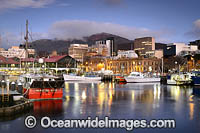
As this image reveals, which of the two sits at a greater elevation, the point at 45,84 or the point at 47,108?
the point at 45,84

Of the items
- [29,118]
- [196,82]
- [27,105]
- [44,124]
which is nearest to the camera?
[44,124]

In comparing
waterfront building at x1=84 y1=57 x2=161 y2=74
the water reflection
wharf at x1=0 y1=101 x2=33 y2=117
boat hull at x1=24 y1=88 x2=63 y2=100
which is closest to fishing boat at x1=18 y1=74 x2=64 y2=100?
boat hull at x1=24 y1=88 x2=63 y2=100

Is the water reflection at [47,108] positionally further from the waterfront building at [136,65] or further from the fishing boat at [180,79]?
the waterfront building at [136,65]

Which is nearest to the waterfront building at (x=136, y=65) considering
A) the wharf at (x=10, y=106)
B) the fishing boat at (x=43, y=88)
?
the fishing boat at (x=43, y=88)

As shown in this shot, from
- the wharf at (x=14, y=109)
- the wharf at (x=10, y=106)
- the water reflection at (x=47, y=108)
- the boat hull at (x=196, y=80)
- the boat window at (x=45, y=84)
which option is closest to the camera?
the wharf at (x=14, y=109)

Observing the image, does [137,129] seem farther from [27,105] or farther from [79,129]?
[27,105]

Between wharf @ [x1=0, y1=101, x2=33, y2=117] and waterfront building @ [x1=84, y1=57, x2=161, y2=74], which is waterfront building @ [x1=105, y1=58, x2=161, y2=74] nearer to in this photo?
waterfront building @ [x1=84, y1=57, x2=161, y2=74]

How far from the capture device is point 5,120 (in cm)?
2741

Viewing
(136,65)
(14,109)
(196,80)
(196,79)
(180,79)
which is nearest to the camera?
(14,109)

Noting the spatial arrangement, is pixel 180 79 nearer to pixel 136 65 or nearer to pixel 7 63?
pixel 7 63

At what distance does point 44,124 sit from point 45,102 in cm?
1340

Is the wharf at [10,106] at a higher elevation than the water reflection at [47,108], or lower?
higher

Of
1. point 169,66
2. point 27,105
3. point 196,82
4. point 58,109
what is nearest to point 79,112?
point 58,109

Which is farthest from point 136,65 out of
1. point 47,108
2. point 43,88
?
point 47,108
